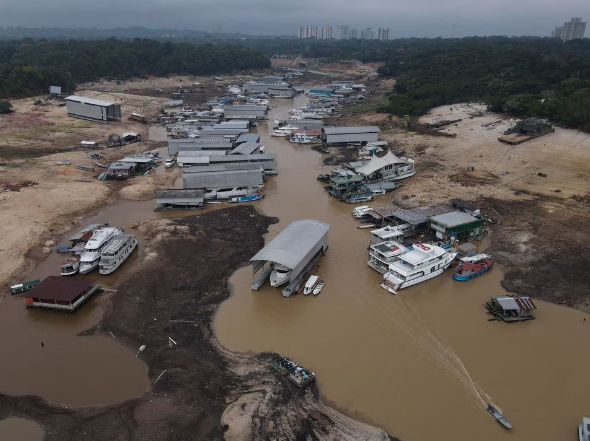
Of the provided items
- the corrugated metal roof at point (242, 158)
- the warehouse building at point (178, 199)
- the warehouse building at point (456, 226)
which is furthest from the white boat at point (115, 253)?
the warehouse building at point (456, 226)

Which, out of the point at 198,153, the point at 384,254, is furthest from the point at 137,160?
the point at 384,254

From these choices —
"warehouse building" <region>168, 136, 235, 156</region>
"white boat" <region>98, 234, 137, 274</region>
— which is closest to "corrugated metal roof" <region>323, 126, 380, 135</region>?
"warehouse building" <region>168, 136, 235, 156</region>

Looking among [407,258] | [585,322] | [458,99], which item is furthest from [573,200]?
[458,99]

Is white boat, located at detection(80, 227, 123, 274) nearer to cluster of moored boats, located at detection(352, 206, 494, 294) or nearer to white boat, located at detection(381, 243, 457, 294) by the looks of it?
cluster of moored boats, located at detection(352, 206, 494, 294)

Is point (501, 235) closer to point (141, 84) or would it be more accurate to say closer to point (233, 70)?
point (141, 84)

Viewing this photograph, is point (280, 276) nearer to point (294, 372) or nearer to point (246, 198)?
point (294, 372)
